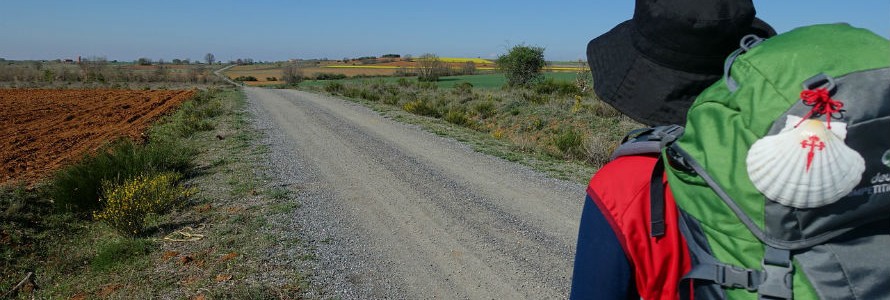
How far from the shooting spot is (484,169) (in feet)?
29.1

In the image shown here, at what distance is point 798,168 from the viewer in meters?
0.84

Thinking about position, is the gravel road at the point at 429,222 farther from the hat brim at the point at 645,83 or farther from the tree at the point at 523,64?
the tree at the point at 523,64

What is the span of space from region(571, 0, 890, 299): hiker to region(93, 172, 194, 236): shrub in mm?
6028

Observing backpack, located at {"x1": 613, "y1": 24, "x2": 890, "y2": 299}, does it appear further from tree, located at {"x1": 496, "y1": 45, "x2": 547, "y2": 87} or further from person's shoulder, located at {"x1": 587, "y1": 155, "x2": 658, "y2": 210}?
tree, located at {"x1": 496, "y1": 45, "x2": 547, "y2": 87}

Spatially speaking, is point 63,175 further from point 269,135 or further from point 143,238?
point 269,135

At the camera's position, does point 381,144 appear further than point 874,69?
Yes

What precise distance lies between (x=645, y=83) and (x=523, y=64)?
3631cm

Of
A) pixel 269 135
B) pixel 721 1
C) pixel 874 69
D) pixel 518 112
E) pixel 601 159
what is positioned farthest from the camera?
pixel 518 112

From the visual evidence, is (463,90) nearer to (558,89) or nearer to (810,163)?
(558,89)

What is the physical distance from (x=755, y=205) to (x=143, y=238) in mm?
6155

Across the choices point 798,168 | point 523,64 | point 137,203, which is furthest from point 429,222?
point 523,64

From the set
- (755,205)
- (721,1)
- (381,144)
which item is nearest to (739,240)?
(755,205)

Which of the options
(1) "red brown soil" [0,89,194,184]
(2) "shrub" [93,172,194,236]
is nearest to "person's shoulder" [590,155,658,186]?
(2) "shrub" [93,172,194,236]

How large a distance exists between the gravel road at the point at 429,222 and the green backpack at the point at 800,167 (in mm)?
3452
